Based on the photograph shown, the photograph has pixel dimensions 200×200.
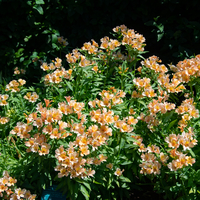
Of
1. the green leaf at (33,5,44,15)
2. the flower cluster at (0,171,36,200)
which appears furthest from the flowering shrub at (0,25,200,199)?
the green leaf at (33,5,44,15)

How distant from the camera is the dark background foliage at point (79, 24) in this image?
3.98 meters

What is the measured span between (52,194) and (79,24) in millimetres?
2749

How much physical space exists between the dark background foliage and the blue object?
6.77 feet

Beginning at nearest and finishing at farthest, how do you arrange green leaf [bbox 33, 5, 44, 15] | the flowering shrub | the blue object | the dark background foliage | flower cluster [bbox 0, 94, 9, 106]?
the flowering shrub < the blue object < flower cluster [bbox 0, 94, 9, 106] < green leaf [bbox 33, 5, 44, 15] < the dark background foliage

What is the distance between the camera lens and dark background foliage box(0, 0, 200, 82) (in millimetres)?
3977

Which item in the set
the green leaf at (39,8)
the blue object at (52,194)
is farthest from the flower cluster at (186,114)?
the green leaf at (39,8)

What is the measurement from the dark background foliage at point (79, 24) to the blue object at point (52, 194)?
206 centimetres

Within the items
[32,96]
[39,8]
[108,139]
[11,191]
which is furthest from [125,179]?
[39,8]

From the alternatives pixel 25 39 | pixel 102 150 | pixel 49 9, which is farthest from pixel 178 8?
pixel 102 150

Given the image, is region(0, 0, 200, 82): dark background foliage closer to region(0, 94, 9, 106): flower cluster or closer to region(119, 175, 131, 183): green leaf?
region(0, 94, 9, 106): flower cluster

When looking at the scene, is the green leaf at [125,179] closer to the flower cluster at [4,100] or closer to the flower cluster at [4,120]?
the flower cluster at [4,120]

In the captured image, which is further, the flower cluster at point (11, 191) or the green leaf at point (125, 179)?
the green leaf at point (125, 179)

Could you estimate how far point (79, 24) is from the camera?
4.30 metres

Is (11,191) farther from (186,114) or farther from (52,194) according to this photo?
(186,114)
